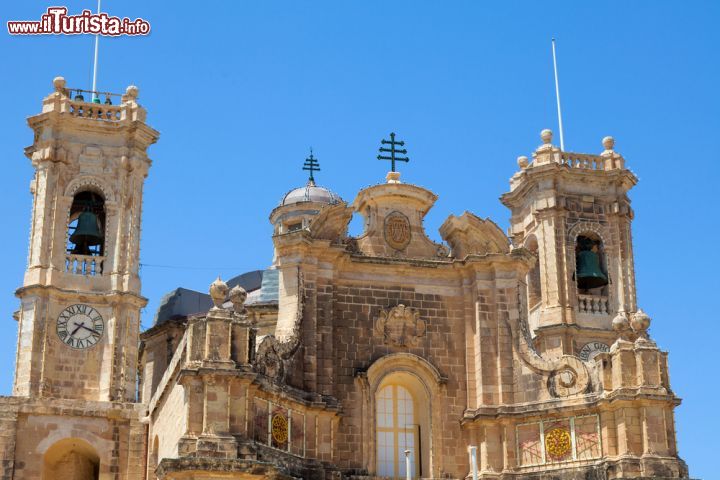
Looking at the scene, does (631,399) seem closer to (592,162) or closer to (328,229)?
(328,229)

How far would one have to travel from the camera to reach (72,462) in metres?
37.0

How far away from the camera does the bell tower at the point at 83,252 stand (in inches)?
1455

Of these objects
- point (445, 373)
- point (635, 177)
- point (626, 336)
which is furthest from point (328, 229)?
point (635, 177)

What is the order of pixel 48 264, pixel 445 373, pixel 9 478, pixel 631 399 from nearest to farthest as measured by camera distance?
pixel 631 399
pixel 445 373
pixel 9 478
pixel 48 264

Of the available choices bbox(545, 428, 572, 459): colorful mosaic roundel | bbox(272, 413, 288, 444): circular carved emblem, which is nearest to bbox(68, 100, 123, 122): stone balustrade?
bbox(272, 413, 288, 444): circular carved emblem

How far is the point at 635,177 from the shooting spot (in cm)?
4209

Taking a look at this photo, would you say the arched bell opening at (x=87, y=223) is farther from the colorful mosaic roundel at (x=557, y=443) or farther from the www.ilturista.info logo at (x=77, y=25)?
the colorful mosaic roundel at (x=557, y=443)

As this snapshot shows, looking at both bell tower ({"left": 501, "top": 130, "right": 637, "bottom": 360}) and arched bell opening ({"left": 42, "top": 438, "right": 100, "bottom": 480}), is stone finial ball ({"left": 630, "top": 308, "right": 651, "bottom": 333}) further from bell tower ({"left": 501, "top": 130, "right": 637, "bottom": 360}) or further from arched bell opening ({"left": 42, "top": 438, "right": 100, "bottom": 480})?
arched bell opening ({"left": 42, "top": 438, "right": 100, "bottom": 480})

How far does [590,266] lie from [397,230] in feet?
32.6

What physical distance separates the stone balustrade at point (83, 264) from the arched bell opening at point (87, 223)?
0.52 metres

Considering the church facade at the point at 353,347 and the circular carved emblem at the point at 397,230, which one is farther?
the circular carved emblem at the point at 397,230

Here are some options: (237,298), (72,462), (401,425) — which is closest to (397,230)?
(401,425)

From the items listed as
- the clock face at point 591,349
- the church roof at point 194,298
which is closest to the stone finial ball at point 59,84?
the church roof at point 194,298

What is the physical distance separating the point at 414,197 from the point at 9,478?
1334cm
